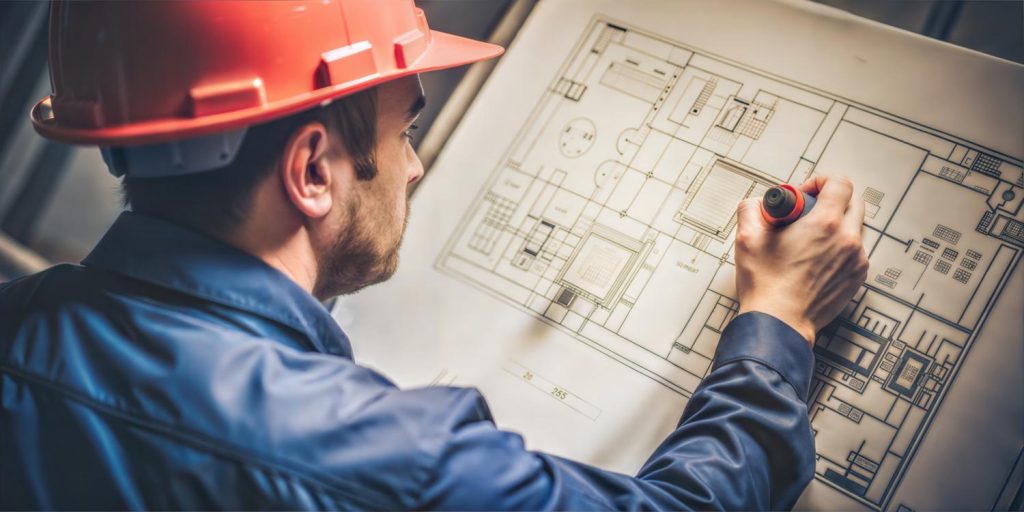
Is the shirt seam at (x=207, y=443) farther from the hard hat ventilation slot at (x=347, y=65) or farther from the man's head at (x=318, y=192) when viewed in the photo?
the hard hat ventilation slot at (x=347, y=65)

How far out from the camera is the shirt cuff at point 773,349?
0.89 meters

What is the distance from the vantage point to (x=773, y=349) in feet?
2.94

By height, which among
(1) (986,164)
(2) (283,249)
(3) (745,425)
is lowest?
(2) (283,249)

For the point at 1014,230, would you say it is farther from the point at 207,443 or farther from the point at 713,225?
the point at 207,443

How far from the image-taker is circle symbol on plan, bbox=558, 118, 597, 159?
121 cm

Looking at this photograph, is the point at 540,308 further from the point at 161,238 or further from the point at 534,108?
the point at 161,238

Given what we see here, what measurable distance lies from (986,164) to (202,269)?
3.29 feet

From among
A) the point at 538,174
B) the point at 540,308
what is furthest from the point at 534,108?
the point at 540,308

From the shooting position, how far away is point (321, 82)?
0.86 metres

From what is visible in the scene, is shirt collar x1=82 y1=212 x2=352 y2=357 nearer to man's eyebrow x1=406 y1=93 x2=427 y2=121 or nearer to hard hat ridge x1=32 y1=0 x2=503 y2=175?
hard hat ridge x1=32 y1=0 x2=503 y2=175

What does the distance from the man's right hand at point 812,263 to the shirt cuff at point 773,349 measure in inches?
0.9

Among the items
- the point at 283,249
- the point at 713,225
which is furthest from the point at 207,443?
the point at 713,225

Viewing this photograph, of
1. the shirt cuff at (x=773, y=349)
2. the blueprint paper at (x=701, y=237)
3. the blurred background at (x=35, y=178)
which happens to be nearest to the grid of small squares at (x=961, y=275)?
the blueprint paper at (x=701, y=237)

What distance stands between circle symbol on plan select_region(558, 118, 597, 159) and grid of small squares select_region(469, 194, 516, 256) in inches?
5.1
